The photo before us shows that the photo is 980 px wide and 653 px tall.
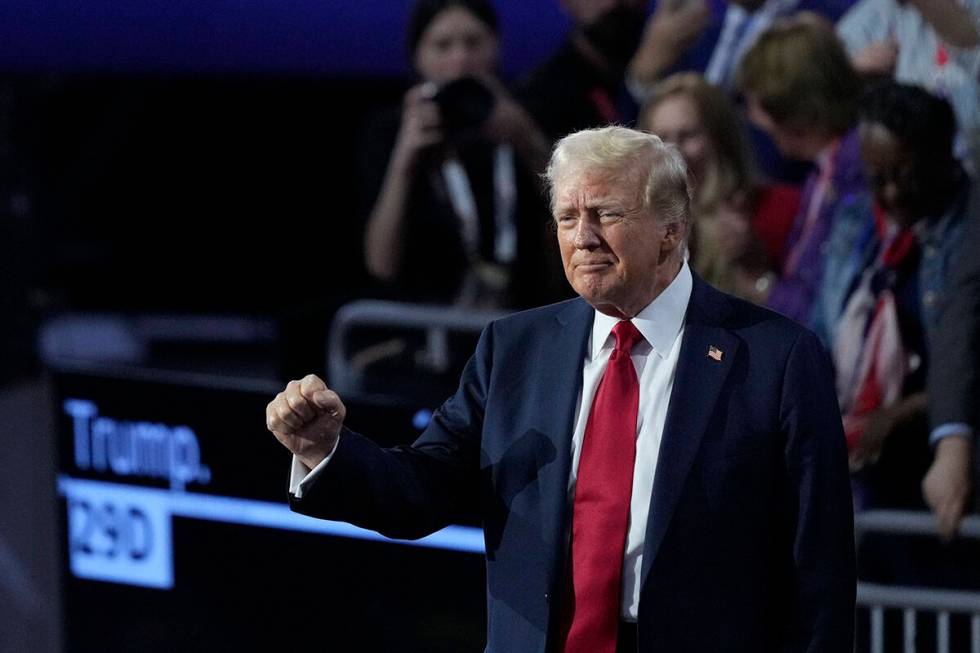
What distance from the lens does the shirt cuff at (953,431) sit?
3295mm

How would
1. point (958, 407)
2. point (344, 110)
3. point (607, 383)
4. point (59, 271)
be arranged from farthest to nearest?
point (59, 271)
point (344, 110)
point (958, 407)
point (607, 383)

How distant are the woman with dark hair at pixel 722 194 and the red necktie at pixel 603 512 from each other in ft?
5.14

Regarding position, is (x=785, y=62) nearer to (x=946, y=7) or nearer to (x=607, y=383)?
(x=946, y=7)

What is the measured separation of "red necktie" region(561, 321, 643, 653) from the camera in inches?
87.3

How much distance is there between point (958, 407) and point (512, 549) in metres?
1.39

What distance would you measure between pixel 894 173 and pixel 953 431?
1.92 feet

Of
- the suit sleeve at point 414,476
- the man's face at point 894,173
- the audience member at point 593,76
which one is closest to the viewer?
the suit sleeve at point 414,476

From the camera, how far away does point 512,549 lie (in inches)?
90.8

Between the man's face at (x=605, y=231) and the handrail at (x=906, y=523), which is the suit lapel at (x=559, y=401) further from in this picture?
the handrail at (x=906, y=523)

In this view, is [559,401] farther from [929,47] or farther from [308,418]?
[929,47]

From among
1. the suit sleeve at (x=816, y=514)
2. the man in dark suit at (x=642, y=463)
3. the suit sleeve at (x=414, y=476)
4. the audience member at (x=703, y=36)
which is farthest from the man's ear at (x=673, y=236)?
the audience member at (x=703, y=36)

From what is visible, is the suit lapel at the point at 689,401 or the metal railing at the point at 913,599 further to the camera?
the metal railing at the point at 913,599

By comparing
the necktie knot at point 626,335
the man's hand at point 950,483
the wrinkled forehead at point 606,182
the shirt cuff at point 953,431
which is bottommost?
the man's hand at point 950,483

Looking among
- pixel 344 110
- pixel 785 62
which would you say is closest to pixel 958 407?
pixel 785 62
